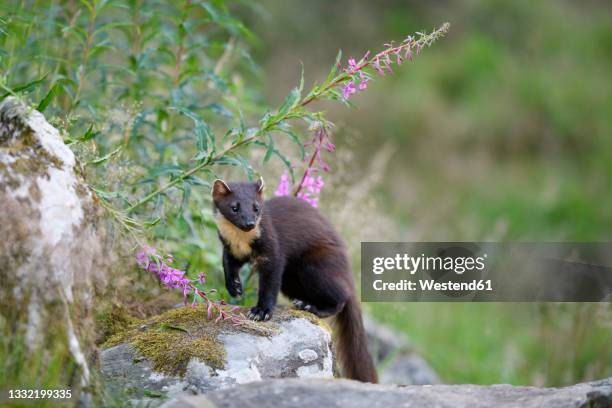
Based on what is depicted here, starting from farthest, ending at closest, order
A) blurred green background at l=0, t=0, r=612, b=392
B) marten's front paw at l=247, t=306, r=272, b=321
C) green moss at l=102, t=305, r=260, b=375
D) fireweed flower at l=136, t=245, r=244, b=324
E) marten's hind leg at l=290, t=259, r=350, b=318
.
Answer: blurred green background at l=0, t=0, r=612, b=392 < marten's hind leg at l=290, t=259, r=350, b=318 < marten's front paw at l=247, t=306, r=272, b=321 < fireweed flower at l=136, t=245, r=244, b=324 < green moss at l=102, t=305, r=260, b=375

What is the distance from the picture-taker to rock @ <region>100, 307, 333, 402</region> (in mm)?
4141

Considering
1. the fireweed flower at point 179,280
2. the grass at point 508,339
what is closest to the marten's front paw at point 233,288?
the fireweed flower at point 179,280

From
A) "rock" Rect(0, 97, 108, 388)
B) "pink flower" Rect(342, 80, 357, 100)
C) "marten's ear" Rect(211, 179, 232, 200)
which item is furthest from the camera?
"marten's ear" Rect(211, 179, 232, 200)

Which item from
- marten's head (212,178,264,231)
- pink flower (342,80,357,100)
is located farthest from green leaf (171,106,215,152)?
pink flower (342,80,357,100)

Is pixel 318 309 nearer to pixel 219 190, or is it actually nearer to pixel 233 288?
pixel 233 288

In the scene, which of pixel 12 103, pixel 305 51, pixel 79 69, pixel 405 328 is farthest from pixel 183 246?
pixel 305 51

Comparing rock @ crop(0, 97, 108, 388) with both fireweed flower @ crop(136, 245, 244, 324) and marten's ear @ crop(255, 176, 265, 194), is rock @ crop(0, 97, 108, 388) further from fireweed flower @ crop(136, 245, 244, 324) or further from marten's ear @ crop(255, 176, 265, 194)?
marten's ear @ crop(255, 176, 265, 194)

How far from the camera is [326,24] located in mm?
17812

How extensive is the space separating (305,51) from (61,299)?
13784 millimetres

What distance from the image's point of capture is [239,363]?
13.9 feet

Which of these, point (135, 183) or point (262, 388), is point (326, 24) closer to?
point (135, 183)

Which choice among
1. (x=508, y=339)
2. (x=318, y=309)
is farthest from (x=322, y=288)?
(x=508, y=339)

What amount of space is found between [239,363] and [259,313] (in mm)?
613

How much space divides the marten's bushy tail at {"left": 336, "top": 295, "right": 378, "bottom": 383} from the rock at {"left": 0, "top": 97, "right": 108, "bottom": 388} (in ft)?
6.15
